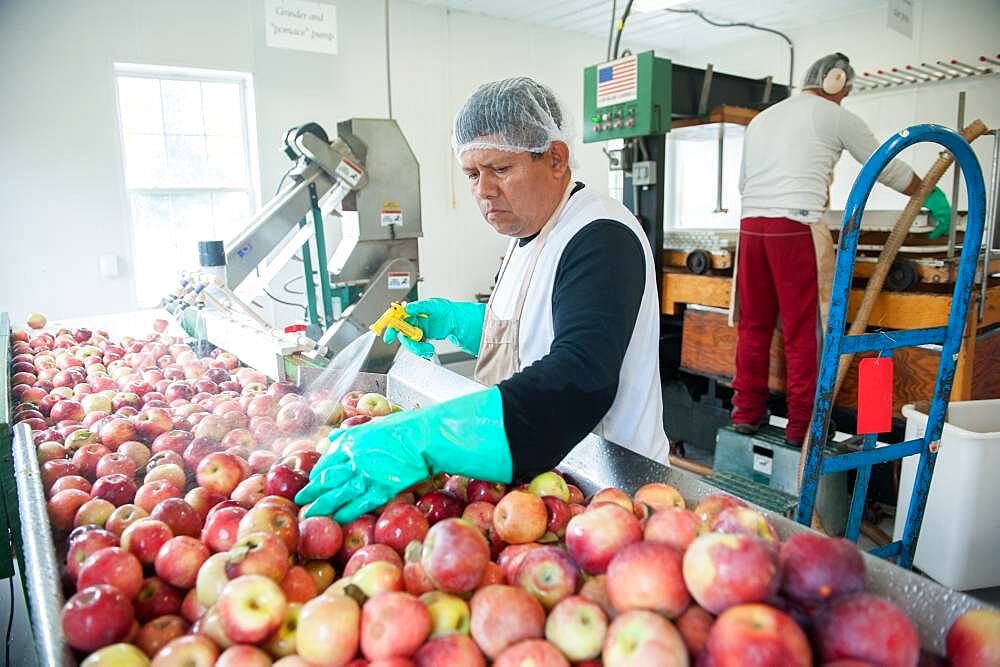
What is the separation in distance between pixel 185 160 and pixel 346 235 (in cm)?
231

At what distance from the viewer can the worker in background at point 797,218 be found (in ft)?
10.9

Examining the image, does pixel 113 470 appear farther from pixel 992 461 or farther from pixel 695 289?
pixel 695 289

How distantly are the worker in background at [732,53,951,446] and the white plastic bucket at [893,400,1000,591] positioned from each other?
0.69m

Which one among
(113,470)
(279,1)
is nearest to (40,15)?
(279,1)

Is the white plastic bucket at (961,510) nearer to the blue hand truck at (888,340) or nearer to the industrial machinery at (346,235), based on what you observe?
the blue hand truck at (888,340)

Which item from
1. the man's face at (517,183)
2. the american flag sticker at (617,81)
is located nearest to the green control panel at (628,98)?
the american flag sticker at (617,81)

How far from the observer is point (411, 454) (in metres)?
1.19

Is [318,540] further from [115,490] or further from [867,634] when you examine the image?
[867,634]

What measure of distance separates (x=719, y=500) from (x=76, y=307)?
5507 mm

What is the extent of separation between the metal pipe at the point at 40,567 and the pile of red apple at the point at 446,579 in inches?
1.2

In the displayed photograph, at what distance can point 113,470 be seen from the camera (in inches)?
58.8

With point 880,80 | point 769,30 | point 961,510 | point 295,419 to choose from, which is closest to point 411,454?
point 295,419

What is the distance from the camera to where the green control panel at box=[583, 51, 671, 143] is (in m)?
3.65

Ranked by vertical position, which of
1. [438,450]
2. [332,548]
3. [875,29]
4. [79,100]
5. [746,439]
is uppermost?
[875,29]
